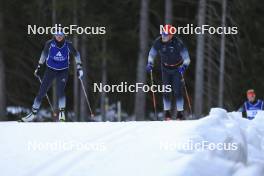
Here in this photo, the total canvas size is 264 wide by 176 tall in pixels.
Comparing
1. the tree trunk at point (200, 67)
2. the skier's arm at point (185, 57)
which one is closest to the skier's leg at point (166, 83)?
the skier's arm at point (185, 57)

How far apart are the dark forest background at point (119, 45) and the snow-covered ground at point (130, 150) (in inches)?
575

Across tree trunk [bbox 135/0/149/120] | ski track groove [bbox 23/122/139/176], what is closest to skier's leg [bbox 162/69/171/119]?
ski track groove [bbox 23/122/139/176]

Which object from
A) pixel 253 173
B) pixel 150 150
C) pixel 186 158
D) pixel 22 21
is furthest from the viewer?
pixel 22 21

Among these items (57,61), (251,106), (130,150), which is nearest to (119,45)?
(251,106)

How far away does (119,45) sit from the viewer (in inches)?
1116

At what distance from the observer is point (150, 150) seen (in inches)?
301

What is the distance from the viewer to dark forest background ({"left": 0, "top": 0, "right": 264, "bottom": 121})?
25.0m

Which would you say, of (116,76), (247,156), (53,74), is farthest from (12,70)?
(247,156)

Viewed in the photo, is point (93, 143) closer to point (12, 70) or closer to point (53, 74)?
point (53, 74)

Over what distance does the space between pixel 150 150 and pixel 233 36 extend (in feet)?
71.1

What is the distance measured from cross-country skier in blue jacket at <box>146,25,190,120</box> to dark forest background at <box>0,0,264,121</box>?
11.6m

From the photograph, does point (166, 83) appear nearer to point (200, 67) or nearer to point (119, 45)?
Answer: point (200, 67)

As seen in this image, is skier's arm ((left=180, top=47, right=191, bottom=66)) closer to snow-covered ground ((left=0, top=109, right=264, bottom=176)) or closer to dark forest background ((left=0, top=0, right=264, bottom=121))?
snow-covered ground ((left=0, top=109, right=264, bottom=176))

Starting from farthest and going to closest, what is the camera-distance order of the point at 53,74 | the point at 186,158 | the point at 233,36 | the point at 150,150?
the point at 233,36 → the point at 53,74 → the point at 150,150 → the point at 186,158
